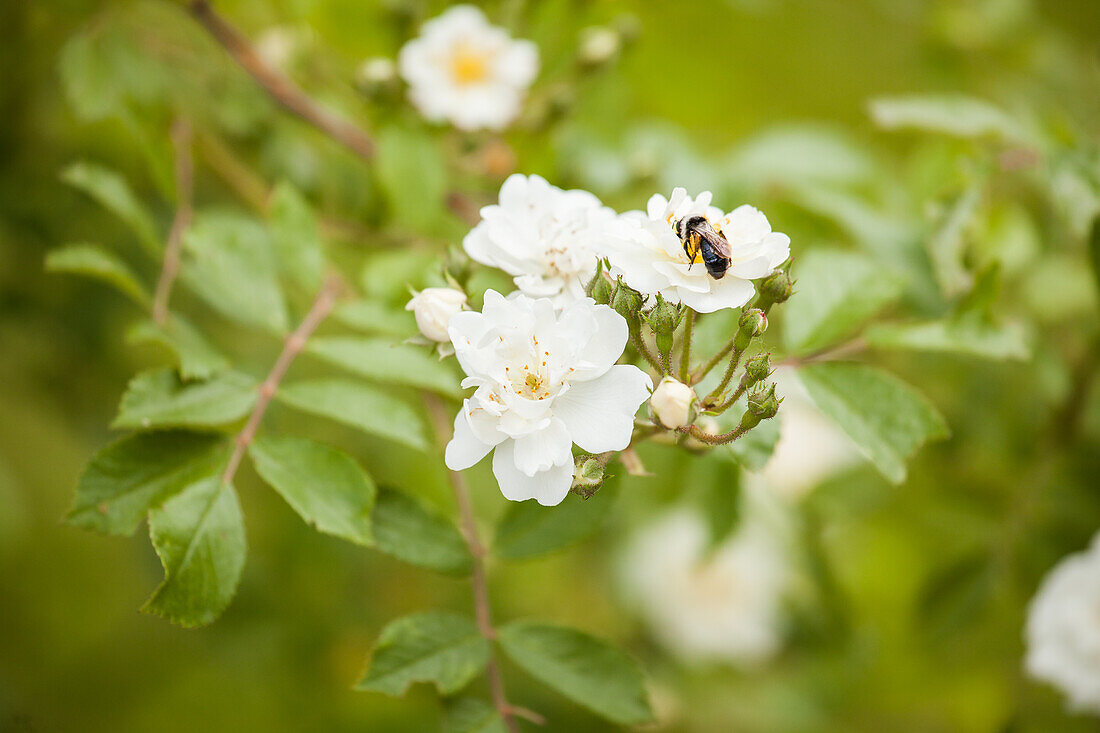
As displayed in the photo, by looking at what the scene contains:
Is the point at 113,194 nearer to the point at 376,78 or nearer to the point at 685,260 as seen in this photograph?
the point at 376,78

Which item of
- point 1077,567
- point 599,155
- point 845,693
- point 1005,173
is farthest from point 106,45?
point 845,693

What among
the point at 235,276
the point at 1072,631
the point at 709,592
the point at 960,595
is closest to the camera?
the point at 235,276

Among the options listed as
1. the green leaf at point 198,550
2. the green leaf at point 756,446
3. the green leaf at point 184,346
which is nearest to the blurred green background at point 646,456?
the green leaf at point 184,346

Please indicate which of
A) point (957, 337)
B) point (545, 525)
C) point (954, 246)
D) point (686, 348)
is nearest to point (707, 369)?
point (686, 348)

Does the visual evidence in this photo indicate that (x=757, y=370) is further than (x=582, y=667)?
No

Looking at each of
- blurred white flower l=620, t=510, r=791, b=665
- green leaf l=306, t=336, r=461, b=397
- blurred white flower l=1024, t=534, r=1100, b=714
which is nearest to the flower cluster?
green leaf l=306, t=336, r=461, b=397

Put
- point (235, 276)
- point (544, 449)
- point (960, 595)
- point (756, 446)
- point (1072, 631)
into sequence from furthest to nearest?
1. point (960, 595)
2. point (1072, 631)
3. point (235, 276)
4. point (756, 446)
5. point (544, 449)
